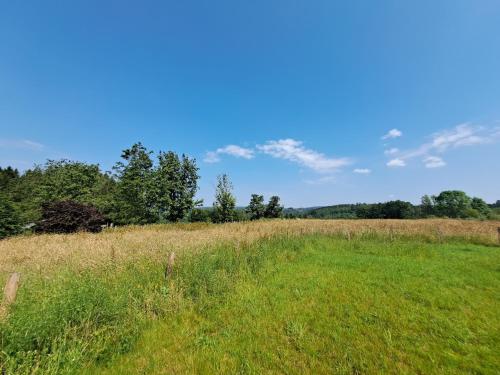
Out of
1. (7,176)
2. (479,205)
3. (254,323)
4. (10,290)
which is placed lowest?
(254,323)

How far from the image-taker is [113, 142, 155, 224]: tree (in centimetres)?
2930

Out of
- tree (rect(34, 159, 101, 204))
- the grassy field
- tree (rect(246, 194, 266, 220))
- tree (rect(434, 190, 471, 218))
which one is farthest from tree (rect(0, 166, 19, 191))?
tree (rect(434, 190, 471, 218))

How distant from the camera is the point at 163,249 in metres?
9.05

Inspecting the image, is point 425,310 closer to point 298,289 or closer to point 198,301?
point 298,289

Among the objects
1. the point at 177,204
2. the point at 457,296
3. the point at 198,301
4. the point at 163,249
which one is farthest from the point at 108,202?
the point at 457,296

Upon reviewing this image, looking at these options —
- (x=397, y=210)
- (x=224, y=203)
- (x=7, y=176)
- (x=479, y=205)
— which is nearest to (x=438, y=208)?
(x=479, y=205)

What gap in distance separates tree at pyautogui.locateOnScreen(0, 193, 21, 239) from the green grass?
16.8 m

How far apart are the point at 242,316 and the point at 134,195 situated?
2888 cm

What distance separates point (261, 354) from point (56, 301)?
3.87m

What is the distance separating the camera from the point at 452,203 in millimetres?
74500

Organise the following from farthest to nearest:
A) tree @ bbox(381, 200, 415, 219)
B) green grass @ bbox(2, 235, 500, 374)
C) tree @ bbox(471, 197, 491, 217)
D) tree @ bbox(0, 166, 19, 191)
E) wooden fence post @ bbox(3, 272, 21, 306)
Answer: tree @ bbox(471, 197, 491, 217) → tree @ bbox(381, 200, 415, 219) → tree @ bbox(0, 166, 19, 191) → wooden fence post @ bbox(3, 272, 21, 306) → green grass @ bbox(2, 235, 500, 374)

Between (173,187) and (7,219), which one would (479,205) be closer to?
(173,187)

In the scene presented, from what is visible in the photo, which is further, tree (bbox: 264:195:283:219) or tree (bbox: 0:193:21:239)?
tree (bbox: 264:195:283:219)

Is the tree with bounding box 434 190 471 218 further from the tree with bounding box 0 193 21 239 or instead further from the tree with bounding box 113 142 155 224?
the tree with bounding box 0 193 21 239
